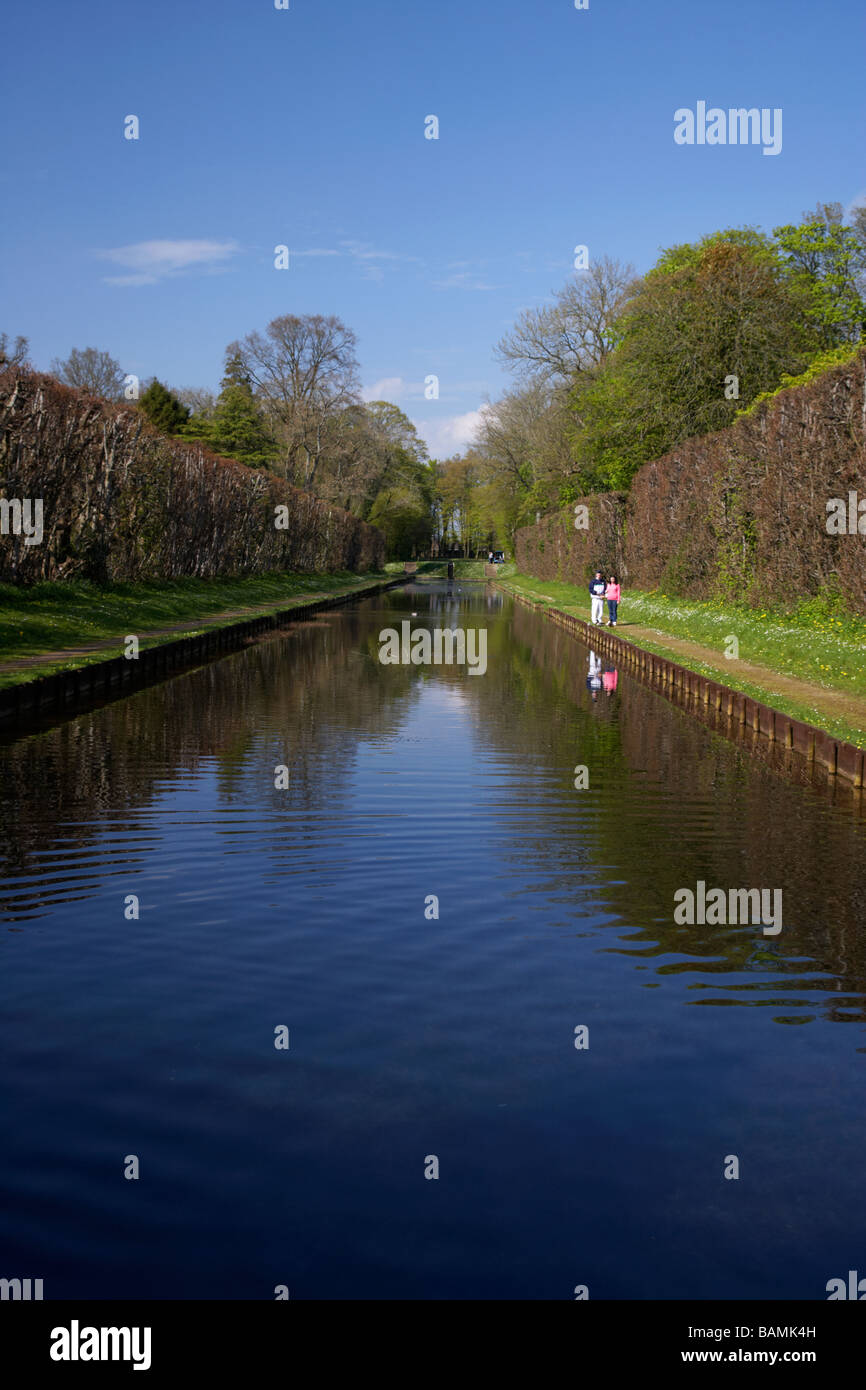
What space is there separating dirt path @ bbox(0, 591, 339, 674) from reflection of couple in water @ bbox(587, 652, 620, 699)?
7.67 m

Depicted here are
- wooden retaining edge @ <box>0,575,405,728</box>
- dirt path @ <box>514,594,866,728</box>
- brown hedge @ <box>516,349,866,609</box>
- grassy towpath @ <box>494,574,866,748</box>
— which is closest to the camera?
dirt path @ <box>514,594,866,728</box>

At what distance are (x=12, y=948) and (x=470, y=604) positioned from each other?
4735cm

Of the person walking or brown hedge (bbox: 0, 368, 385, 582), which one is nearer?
brown hedge (bbox: 0, 368, 385, 582)

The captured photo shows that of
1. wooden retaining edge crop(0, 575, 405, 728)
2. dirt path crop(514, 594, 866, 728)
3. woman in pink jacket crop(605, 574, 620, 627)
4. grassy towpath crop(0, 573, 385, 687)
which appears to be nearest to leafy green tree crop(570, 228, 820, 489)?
woman in pink jacket crop(605, 574, 620, 627)

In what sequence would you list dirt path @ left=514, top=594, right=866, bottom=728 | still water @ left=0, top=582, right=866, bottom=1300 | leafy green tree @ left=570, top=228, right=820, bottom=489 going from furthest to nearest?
leafy green tree @ left=570, top=228, right=820, bottom=489 → dirt path @ left=514, top=594, right=866, bottom=728 → still water @ left=0, top=582, right=866, bottom=1300

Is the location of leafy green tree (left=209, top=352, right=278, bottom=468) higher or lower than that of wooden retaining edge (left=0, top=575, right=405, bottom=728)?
higher

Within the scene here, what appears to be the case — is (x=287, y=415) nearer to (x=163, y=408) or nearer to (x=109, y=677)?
(x=163, y=408)

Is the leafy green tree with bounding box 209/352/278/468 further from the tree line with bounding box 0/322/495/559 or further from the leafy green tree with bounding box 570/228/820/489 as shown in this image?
the leafy green tree with bounding box 570/228/820/489

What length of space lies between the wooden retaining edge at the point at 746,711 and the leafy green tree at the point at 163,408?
215 ft

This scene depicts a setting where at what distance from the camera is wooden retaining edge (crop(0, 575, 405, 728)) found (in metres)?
15.3

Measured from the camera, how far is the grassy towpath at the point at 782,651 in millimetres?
14859
